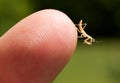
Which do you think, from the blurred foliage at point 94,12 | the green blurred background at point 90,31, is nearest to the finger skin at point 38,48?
the green blurred background at point 90,31

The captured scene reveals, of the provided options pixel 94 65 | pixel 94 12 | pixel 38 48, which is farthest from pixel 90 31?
pixel 38 48

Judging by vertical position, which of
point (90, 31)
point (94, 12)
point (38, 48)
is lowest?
point (90, 31)

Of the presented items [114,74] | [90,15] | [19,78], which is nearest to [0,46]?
[19,78]

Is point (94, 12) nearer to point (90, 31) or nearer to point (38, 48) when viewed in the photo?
point (90, 31)

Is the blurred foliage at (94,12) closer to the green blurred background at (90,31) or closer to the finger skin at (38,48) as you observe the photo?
Answer: the green blurred background at (90,31)

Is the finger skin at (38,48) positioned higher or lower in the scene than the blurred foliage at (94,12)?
higher

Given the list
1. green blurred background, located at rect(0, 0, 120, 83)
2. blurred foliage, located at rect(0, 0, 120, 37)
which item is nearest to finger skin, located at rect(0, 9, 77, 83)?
green blurred background, located at rect(0, 0, 120, 83)
